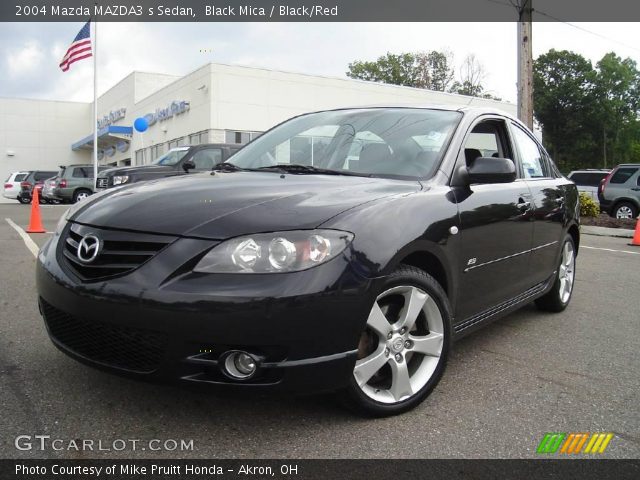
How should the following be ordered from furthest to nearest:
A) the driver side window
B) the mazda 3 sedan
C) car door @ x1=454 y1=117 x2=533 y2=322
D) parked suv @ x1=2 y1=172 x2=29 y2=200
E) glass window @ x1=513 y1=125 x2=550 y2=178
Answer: parked suv @ x1=2 y1=172 x2=29 y2=200, glass window @ x1=513 y1=125 x2=550 y2=178, the driver side window, car door @ x1=454 y1=117 x2=533 y2=322, the mazda 3 sedan

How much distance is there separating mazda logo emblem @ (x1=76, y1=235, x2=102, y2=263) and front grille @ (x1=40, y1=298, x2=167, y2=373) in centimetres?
26

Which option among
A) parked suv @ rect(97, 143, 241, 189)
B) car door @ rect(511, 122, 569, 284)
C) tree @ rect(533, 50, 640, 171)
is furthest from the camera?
tree @ rect(533, 50, 640, 171)

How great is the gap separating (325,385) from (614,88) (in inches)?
2527

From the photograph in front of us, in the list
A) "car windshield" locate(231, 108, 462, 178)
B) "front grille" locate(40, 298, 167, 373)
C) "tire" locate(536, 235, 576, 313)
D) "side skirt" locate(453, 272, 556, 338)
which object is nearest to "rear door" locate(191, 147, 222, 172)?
"car windshield" locate(231, 108, 462, 178)

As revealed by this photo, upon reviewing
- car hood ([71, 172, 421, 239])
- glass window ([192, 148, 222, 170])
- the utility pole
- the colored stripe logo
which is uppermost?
the utility pole

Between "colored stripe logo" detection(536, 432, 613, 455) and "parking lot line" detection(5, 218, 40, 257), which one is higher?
"parking lot line" detection(5, 218, 40, 257)

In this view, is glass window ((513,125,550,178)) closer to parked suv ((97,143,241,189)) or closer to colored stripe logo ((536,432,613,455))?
colored stripe logo ((536,432,613,455))

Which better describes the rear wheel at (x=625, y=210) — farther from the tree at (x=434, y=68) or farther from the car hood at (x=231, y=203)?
the tree at (x=434, y=68)

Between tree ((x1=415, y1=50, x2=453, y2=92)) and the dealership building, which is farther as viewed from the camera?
tree ((x1=415, y1=50, x2=453, y2=92))

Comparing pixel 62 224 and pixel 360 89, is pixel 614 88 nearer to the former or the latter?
pixel 360 89

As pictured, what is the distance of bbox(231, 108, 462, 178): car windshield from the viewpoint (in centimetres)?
332

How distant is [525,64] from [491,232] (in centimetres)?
1293

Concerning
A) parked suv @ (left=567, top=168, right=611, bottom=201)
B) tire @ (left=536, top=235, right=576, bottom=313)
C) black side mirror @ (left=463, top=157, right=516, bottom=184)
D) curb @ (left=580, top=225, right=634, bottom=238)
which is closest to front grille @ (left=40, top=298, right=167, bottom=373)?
black side mirror @ (left=463, top=157, right=516, bottom=184)

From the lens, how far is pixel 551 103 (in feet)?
175
